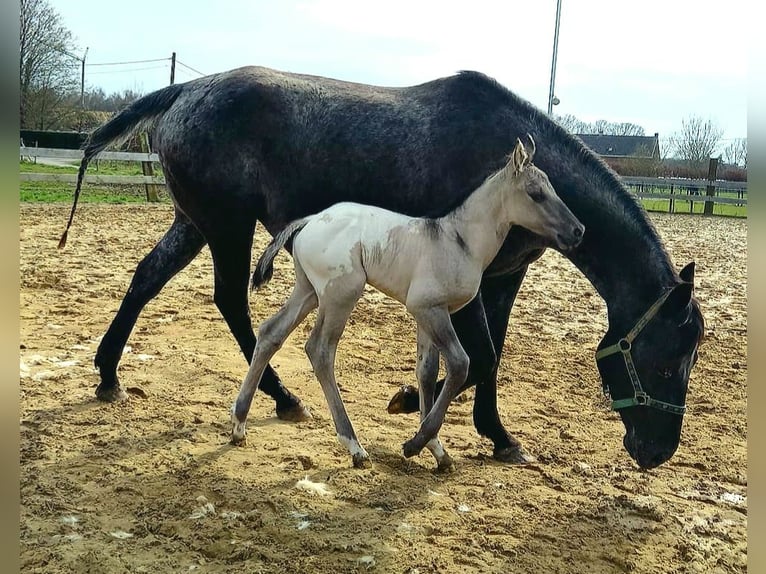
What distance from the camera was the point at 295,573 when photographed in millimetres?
2598

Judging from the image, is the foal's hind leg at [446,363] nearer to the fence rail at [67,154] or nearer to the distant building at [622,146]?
the fence rail at [67,154]

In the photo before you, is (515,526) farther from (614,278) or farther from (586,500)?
(614,278)

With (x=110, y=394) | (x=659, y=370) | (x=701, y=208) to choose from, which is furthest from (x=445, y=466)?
(x=701, y=208)

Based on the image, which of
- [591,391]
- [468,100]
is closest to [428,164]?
[468,100]

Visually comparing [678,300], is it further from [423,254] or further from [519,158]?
[423,254]

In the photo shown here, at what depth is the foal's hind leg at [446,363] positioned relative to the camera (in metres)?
3.35

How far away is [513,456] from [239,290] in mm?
2004

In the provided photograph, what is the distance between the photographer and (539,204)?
3.32 metres

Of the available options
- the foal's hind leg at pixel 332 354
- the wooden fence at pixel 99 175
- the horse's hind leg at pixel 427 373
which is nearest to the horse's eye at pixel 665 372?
the horse's hind leg at pixel 427 373

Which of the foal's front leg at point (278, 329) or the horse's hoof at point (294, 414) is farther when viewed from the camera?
the horse's hoof at point (294, 414)

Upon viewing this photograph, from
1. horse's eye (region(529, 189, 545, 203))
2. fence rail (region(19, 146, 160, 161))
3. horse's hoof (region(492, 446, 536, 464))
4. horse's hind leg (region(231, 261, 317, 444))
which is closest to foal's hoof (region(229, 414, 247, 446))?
horse's hind leg (region(231, 261, 317, 444))

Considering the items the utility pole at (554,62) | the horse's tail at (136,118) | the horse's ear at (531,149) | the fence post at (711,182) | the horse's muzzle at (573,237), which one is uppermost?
the utility pole at (554,62)

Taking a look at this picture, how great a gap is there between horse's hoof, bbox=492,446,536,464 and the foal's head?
1354mm

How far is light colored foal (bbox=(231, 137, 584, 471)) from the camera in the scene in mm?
3344
